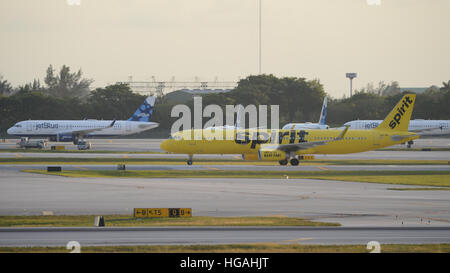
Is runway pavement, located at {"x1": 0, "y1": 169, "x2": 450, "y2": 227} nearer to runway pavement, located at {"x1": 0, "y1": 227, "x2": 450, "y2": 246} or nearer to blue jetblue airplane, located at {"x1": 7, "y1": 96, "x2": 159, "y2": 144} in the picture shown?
runway pavement, located at {"x1": 0, "y1": 227, "x2": 450, "y2": 246}

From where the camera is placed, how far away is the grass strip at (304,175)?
161ft

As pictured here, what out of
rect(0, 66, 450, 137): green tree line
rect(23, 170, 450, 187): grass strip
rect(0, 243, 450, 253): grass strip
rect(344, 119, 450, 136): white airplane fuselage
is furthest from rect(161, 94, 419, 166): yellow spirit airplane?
rect(0, 66, 450, 137): green tree line

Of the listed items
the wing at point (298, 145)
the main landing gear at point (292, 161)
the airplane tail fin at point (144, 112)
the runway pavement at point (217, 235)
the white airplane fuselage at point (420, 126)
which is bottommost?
the runway pavement at point (217, 235)

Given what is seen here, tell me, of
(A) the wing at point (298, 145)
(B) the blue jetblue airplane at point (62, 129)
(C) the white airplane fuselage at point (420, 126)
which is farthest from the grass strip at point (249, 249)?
(C) the white airplane fuselage at point (420, 126)

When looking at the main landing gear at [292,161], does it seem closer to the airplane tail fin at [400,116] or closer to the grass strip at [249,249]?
the airplane tail fin at [400,116]

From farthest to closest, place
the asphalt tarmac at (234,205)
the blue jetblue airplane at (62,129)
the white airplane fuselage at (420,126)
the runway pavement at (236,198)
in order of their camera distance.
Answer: the white airplane fuselage at (420,126) → the blue jetblue airplane at (62,129) → the runway pavement at (236,198) → the asphalt tarmac at (234,205)

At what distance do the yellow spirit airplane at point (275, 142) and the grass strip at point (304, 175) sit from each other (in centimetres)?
793

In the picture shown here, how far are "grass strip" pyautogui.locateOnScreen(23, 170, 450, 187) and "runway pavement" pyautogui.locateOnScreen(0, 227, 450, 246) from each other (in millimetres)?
22654

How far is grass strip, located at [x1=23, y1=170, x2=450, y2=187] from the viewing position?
4901 centimetres

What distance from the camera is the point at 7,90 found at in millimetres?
194000

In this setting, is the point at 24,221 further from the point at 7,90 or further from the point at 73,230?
the point at 7,90

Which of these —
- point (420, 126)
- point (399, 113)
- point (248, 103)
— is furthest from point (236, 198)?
point (248, 103)

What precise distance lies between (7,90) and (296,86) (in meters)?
96.1
